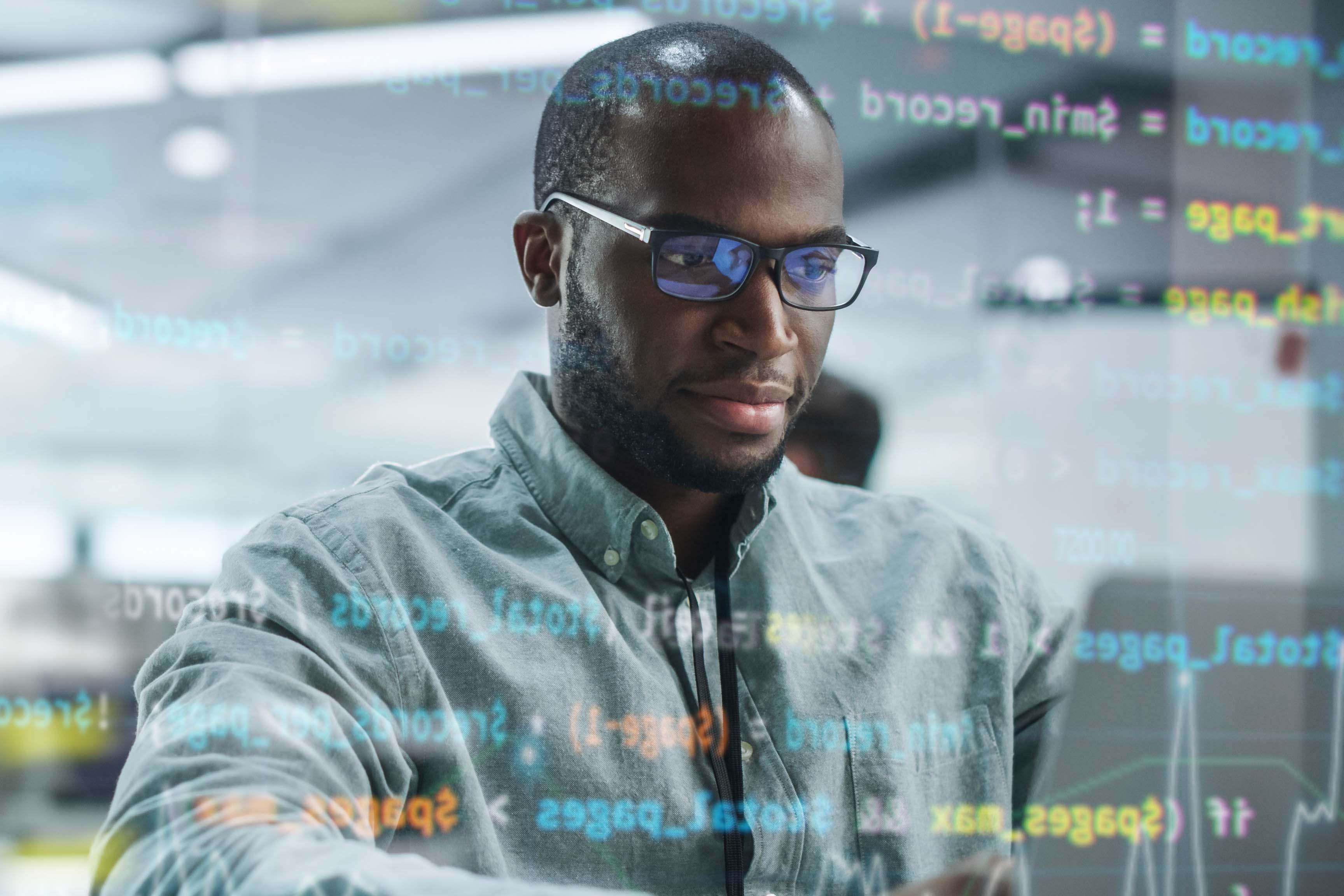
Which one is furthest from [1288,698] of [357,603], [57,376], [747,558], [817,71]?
[57,376]

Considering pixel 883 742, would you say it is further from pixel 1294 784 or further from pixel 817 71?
pixel 817 71

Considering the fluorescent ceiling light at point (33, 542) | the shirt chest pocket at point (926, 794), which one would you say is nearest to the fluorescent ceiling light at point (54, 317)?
the fluorescent ceiling light at point (33, 542)

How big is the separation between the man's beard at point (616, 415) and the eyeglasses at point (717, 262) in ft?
0.20

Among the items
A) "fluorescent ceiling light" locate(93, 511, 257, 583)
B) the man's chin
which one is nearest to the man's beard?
the man's chin

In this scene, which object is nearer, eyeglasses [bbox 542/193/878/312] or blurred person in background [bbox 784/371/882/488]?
eyeglasses [bbox 542/193/878/312]

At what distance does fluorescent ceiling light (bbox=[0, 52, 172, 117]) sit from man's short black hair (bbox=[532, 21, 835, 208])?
0.26 m

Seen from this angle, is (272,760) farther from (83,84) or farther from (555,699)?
(83,84)

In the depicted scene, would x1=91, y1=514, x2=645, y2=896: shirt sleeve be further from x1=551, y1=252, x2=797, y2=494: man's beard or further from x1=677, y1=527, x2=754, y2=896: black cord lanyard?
x1=551, y1=252, x2=797, y2=494: man's beard

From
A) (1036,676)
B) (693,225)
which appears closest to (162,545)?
(693,225)

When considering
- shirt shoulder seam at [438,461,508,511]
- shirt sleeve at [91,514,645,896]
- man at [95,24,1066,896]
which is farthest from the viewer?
shirt shoulder seam at [438,461,508,511]

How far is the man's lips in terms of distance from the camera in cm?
76

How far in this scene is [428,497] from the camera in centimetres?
79

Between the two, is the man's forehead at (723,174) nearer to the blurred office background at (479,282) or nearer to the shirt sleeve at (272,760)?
the blurred office background at (479,282)

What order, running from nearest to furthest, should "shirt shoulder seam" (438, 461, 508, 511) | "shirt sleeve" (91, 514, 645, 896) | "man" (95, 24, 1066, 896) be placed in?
1. "shirt sleeve" (91, 514, 645, 896)
2. "man" (95, 24, 1066, 896)
3. "shirt shoulder seam" (438, 461, 508, 511)
